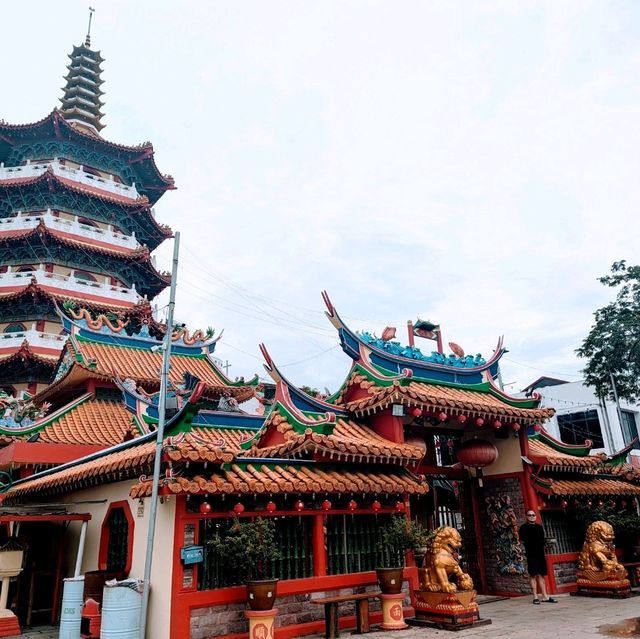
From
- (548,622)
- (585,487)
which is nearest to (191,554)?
(548,622)

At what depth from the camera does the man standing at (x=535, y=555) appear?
11.2m

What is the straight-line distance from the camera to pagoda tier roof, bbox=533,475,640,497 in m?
12.6

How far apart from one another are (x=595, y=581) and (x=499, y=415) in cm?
406

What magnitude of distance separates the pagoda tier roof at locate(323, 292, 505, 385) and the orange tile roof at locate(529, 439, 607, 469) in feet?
7.17

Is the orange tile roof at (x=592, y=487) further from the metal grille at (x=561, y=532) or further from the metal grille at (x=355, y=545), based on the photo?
the metal grille at (x=355, y=545)

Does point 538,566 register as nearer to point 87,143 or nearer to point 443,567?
point 443,567

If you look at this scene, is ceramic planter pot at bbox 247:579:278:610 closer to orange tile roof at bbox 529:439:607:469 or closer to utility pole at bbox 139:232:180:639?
utility pole at bbox 139:232:180:639

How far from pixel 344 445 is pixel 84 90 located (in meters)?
30.8

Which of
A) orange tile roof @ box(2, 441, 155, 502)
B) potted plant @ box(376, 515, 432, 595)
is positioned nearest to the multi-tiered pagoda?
orange tile roof @ box(2, 441, 155, 502)

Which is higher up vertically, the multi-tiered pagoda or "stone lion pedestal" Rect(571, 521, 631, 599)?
the multi-tiered pagoda

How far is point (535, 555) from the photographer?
1125 centimetres

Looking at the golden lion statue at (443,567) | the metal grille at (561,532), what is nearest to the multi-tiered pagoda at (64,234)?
the golden lion statue at (443,567)

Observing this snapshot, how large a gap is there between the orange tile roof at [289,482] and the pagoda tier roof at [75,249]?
19.3m

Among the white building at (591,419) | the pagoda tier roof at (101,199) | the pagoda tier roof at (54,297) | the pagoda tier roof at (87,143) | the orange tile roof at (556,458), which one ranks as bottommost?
the orange tile roof at (556,458)
